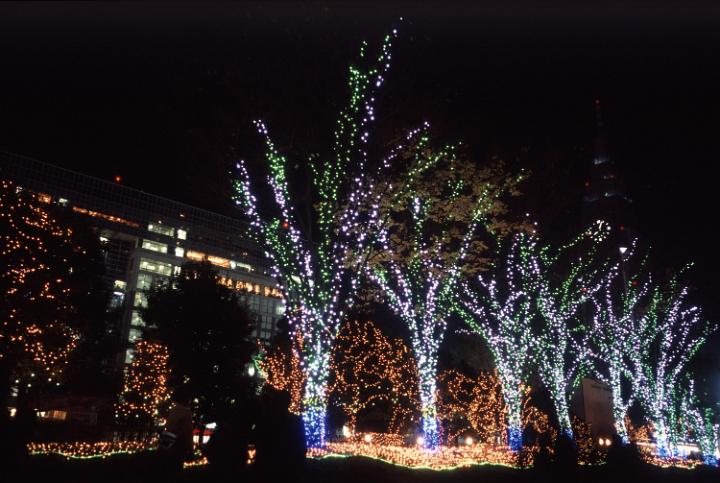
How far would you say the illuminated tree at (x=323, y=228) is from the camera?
12.2 m

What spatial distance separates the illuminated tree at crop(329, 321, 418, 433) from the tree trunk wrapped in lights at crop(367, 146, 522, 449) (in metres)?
11.1

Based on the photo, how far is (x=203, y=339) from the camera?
27828 millimetres

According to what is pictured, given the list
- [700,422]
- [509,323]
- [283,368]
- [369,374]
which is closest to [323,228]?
[509,323]

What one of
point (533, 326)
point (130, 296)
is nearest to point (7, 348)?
point (533, 326)

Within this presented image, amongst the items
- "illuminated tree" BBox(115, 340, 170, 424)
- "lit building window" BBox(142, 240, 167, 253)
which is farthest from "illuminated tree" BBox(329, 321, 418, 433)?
"lit building window" BBox(142, 240, 167, 253)

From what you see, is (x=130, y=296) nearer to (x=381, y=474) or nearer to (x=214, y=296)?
(x=214, y=296)

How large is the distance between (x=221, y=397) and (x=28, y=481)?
72.0ft

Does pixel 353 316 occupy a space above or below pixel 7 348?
above

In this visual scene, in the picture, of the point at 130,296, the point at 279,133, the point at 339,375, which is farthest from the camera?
the point at 130,296

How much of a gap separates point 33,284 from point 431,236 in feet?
44.4

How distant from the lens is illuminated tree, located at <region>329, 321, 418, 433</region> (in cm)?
2711

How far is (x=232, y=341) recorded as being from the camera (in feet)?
92.5

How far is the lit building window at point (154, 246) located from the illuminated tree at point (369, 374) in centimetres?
6074

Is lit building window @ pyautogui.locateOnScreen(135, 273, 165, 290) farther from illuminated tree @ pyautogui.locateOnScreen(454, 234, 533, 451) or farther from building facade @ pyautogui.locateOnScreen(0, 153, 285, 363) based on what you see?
illuminated tree @ pyautogui.locateOnScreen(454, 234, 533, 451)
